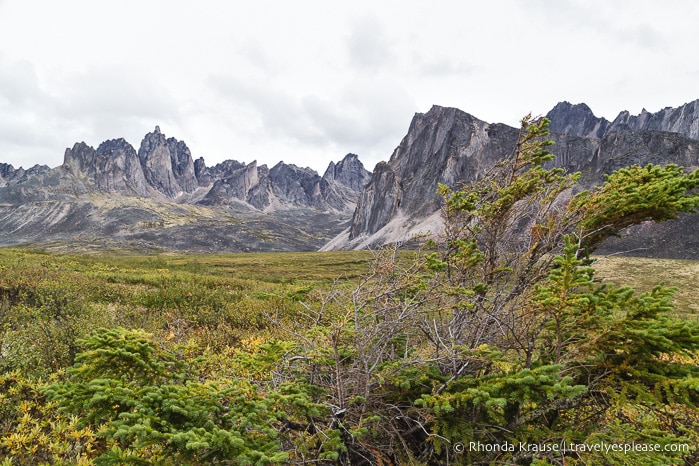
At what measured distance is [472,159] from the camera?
12875cm

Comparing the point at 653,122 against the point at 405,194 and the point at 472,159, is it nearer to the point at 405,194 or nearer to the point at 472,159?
the point at 472,159

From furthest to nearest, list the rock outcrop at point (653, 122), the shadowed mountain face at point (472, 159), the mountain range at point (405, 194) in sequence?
1. the rock outcrop at point (653, 122)
2. the mountain range at point (405, 194)
3. the shadowed mountain face at point (472, 159)

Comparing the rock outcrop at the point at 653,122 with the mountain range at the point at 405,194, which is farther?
the rock outcrop at the point at 653,122

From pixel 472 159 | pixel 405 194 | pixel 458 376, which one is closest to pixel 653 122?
pixel 472 159

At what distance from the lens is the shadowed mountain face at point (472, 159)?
92.1 m

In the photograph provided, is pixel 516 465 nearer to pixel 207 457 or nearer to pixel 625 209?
pixel 207 457

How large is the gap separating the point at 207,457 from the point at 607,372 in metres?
3.93

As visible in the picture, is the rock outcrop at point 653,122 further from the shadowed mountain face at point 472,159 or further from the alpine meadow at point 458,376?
the alpine meadow at point 458,376

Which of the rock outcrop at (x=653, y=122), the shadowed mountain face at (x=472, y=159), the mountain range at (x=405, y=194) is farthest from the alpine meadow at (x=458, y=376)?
the rock outcrop at (x=653, y=122)

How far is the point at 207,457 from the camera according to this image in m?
2.91

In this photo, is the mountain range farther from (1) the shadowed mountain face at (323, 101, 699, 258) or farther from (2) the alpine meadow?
(2) the alpine meadow

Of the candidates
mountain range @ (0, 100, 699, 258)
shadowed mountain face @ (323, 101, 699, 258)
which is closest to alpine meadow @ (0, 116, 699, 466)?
shadowed mountain face @ (323, 101, 699, 258)

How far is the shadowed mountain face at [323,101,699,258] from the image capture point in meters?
92.1

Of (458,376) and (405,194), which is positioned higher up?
(405,194)
